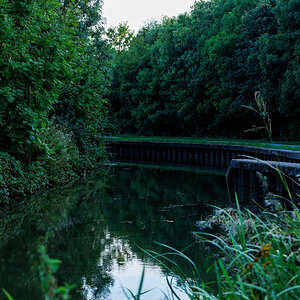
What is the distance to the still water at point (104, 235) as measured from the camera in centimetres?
530

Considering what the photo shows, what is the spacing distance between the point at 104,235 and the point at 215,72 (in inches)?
1139

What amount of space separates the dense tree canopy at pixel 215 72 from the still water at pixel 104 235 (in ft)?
32.0

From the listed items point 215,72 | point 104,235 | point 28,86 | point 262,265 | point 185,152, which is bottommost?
point 185,152

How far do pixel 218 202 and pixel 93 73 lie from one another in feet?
30.6

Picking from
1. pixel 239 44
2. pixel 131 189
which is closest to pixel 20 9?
pixel 131 189

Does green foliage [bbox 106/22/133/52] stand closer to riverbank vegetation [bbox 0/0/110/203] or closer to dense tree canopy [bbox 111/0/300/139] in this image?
dense tree canopy [bbox 111/0/300/139]

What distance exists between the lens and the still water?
530cm

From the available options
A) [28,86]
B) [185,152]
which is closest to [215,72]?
[185,152]

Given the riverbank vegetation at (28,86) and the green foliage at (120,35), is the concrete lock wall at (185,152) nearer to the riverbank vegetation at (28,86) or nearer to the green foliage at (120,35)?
the riverbank vegetation at (28,86)

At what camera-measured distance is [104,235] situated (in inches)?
299

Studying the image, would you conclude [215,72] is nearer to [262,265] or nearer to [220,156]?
[220,156]

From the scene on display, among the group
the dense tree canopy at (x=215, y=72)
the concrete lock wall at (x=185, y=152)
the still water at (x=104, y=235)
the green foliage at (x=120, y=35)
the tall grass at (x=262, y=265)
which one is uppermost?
the green foliage at (x=120, y=35)

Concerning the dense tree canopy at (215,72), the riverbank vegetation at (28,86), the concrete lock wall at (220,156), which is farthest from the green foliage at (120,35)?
the riverbank vegetation at (28,86)

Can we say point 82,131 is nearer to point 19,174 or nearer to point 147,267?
point 19,174
